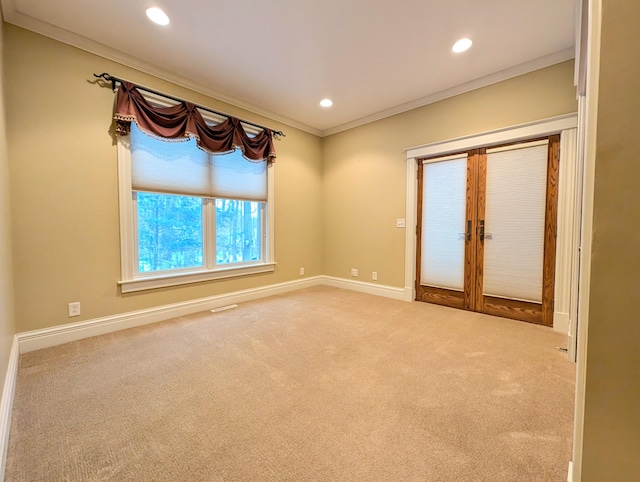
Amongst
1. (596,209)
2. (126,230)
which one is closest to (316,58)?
(126,230)

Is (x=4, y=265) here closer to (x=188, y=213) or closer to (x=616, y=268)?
(x=188, y=213)

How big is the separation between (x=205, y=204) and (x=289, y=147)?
1697mm

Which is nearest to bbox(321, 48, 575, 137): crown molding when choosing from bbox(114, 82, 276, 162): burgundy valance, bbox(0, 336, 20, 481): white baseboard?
bbox(114, 82, 276, 162): burgundy valance

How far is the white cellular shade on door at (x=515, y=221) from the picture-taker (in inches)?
114

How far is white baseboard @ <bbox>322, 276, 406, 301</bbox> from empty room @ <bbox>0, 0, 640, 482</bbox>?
6 centimetres

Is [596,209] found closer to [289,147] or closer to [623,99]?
[623,99]

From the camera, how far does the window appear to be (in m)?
2.79

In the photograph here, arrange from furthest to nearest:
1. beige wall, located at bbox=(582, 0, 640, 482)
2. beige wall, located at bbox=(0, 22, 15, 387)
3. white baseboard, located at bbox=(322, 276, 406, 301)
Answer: white baseboard, located at bbox=(322, 276, 406, 301) → beige wall, located at bbox=(0, 22, 15, 387) → beige wall, located at bbox=(582, 0, 640, 482)

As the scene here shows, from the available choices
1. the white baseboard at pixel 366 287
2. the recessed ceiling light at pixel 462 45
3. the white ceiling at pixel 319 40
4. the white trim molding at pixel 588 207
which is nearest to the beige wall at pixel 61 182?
the white ceiling at pixel 319 40

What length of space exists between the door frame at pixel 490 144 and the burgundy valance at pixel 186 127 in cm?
207

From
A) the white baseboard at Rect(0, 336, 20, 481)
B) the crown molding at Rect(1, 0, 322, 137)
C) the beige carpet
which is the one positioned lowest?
the beige carpet

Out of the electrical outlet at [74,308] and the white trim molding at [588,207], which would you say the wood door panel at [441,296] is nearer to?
the white trim molding at [588,207]

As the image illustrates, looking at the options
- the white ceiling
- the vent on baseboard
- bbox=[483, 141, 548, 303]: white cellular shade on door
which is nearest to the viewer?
the white ceiling

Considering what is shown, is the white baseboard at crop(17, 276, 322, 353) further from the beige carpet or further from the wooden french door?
the wooden french door
